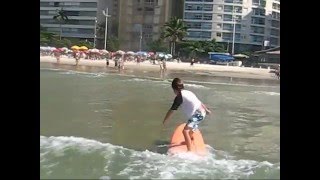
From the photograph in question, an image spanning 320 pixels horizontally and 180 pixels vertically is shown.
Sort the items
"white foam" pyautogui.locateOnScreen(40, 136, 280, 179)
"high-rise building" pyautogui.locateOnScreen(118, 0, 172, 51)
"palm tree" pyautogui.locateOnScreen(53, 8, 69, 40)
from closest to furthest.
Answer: "white foam" pyautogui.locateOnScreen(40, 136, 280, 179)
"palm tree" pyautogui.locateOnScreen(53, 8, 69, 40)
"high-rise building" pyautogui.locateOnScreen(118, 0, 172, 51)

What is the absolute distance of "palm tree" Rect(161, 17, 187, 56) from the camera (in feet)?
11.9

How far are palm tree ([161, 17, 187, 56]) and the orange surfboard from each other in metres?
0.72

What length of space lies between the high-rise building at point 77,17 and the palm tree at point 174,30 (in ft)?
1.96

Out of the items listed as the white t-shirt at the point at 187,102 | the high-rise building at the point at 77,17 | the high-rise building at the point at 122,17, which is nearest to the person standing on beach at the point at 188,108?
the white t-shirt at the point at 187,102

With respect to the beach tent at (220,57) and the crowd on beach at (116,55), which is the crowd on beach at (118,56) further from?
the beach tent at (220,57)

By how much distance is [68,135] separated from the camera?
3402 mm

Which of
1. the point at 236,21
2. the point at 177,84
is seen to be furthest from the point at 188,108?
the point at 236,21

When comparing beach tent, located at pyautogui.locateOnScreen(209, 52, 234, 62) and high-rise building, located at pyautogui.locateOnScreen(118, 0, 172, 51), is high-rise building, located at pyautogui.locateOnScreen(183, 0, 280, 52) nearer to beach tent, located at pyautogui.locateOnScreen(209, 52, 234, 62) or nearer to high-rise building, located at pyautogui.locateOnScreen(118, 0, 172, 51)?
beach tent, located at pyautogui.locateOnScreen(209, 52, 234, 62)

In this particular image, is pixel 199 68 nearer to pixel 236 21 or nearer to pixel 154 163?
pixel 236 21

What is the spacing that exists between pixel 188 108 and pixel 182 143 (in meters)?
0.30

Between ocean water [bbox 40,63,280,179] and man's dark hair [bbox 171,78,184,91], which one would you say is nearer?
ocean water [bbox 40,63,280,179]

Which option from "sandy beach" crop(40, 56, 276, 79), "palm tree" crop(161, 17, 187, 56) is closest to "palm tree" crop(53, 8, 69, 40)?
"sandy beach" crop(40, 56, 276, 79)
